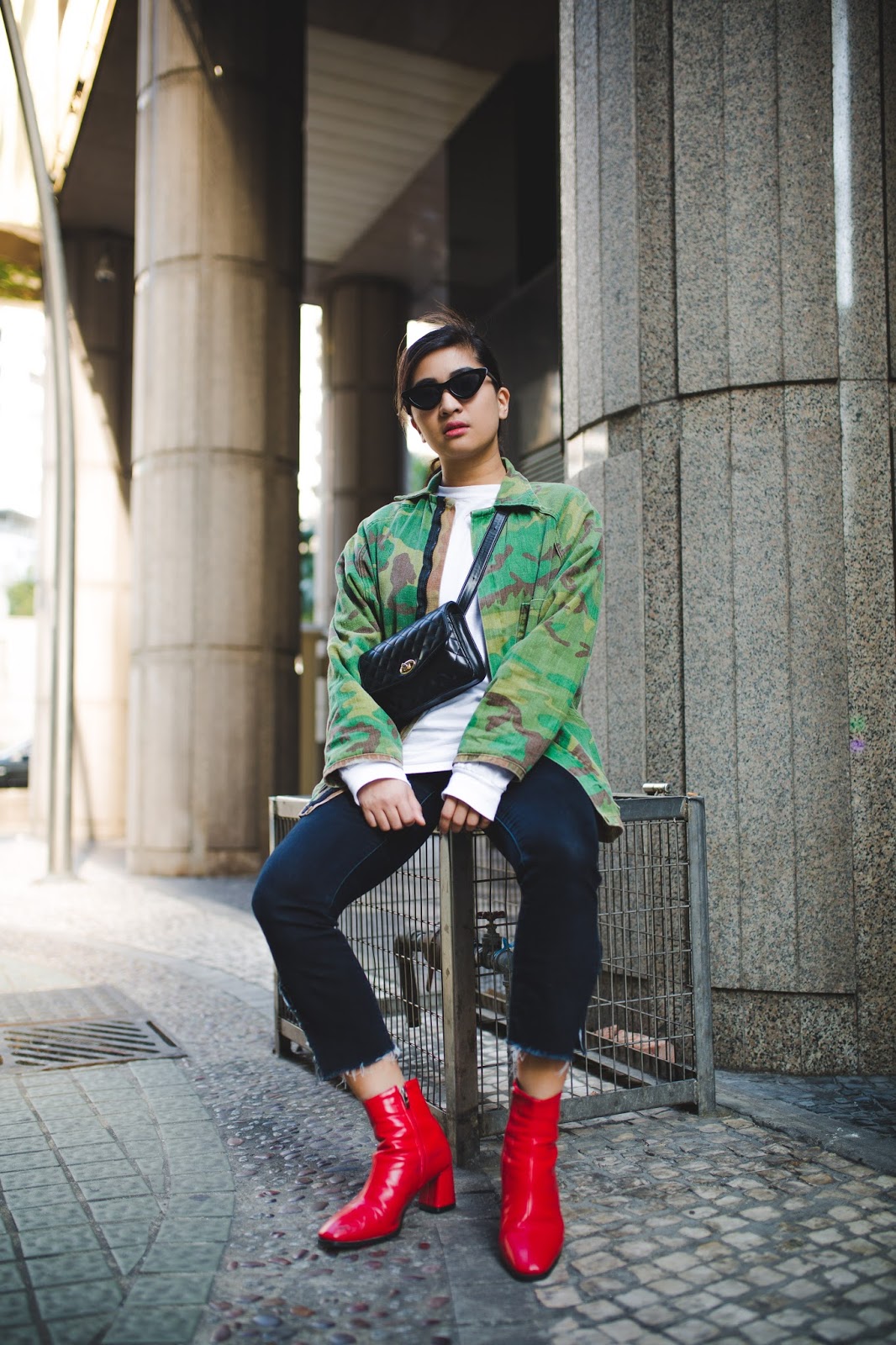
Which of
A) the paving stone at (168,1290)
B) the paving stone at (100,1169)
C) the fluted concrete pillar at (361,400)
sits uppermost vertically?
the fluted concrete pillar at (361,400)

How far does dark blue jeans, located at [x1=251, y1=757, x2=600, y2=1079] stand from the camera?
2.39 metres

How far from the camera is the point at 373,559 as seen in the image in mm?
2924

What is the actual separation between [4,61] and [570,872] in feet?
47.5

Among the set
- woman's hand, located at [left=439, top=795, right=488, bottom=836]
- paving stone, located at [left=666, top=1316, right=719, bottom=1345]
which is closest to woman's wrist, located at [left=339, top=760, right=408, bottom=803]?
woman's hand, located at [left=439, top=795, right=488, bottom=836]

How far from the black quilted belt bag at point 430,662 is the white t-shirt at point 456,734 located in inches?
1.4

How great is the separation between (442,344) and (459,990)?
163 cm

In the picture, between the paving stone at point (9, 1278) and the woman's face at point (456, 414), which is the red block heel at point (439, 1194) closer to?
the paving stone at point (9, 1278)

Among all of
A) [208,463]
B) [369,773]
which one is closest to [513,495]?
[369,773]

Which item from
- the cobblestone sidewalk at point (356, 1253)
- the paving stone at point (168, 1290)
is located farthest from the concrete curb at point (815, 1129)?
the paving stone at point (168, 1290)

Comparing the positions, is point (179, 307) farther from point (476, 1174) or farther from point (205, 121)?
point (476, 1174)

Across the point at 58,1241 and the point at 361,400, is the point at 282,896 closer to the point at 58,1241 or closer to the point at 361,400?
the point at 58,1241

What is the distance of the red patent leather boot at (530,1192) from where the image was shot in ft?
7.49

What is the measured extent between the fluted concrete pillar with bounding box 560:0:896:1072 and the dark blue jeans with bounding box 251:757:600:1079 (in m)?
1.41

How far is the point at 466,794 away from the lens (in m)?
2.46
